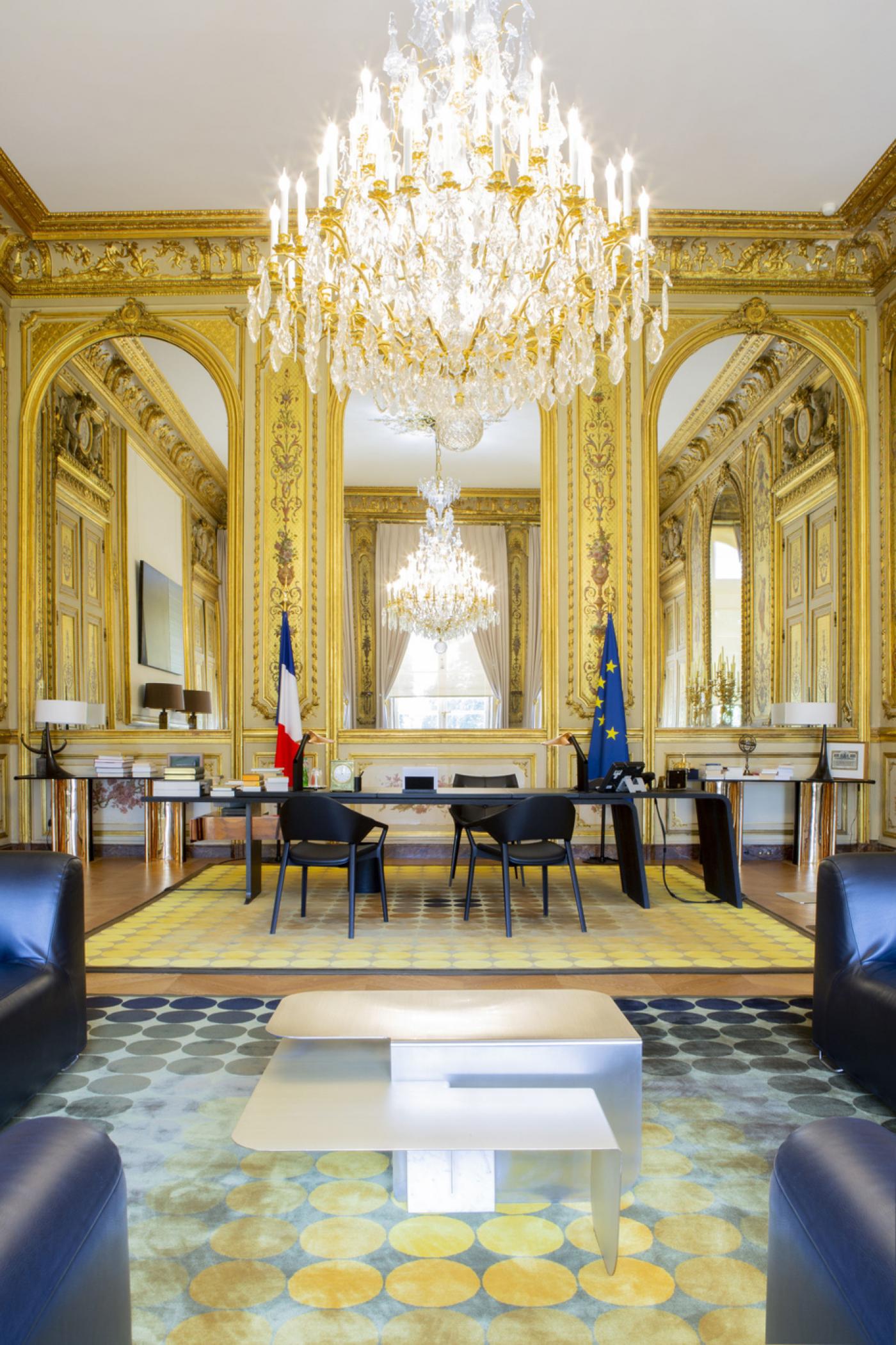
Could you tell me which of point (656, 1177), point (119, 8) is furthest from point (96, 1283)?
point (119, 8)

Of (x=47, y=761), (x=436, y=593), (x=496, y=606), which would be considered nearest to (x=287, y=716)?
(x=436, y=593)

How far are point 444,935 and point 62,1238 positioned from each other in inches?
141

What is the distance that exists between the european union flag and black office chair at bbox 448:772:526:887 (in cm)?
65

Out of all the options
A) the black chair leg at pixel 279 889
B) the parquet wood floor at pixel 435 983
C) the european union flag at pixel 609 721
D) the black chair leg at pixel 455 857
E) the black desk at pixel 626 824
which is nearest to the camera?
the parquet wood floor at pixel 435 983

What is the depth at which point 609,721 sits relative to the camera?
642cm

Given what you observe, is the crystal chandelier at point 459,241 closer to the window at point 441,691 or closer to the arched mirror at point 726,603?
the window at point 441,691

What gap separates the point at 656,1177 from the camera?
2.18 meters

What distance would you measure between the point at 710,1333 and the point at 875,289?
303 inches

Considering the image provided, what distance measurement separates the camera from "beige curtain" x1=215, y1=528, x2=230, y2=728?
7.35 meters

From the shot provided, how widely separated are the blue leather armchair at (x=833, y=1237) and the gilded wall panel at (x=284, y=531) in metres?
6.14

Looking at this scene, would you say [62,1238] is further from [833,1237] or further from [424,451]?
[424,451]

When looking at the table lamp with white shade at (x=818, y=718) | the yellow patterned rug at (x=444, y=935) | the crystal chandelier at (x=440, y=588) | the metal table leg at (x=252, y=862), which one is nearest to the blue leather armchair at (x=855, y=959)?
the yellow patterned rug at (x=444, y=935)

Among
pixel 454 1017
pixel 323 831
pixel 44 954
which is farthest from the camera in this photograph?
pixel 323 831

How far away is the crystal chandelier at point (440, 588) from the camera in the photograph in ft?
25.1
